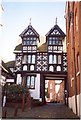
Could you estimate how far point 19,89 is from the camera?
53.1 feet

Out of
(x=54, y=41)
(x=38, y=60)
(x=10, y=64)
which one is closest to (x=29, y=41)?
(x=38, y=60)

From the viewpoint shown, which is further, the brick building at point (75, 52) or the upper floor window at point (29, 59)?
the upper floor window at point (29, 59)

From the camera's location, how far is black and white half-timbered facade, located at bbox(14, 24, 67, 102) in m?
21.3

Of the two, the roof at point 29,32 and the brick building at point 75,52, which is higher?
the roof at point 29,32

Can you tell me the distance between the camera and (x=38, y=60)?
2211 cm

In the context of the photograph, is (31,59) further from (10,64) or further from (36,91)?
(36,91)

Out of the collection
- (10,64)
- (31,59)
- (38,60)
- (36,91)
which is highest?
(31,59)

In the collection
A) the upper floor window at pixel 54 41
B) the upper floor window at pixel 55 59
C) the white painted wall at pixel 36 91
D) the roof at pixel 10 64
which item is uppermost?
the upper floor window at pixel 54 41

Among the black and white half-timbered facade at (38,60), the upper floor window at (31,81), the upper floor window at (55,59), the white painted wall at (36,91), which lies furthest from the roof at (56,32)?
the upper floor window at (31,81)

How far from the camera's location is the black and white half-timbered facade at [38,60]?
21344mm

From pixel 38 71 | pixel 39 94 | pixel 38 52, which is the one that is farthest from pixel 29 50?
pixel 39 94

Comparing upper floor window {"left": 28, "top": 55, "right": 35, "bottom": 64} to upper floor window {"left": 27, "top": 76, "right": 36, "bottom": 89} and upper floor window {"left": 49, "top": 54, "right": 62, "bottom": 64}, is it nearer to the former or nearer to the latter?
upper floor window {"left": 27, "top": 76, "right": 36, "bottom": 89}

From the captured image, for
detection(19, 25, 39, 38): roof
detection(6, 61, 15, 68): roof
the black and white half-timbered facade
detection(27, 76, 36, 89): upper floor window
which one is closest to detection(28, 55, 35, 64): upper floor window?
the black and white half-timbered facade

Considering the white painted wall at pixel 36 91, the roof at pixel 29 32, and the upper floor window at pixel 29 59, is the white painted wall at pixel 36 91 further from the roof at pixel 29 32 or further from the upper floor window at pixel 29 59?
the roof at pixel 29 32
